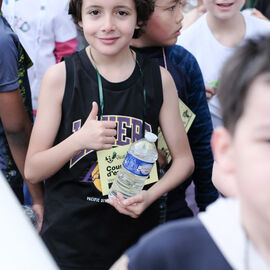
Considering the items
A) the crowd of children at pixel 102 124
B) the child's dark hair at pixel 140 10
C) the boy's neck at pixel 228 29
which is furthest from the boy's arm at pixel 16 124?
Result: the boy's neck at pixel 228 29

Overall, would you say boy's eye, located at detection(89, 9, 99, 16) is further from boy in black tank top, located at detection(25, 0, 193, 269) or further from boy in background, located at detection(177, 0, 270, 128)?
boy in background, located at detection(177, 0, 270, 128)

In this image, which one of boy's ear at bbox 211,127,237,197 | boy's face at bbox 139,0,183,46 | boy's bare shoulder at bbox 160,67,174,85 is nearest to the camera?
boy's ear at bbox 211,127,237,197

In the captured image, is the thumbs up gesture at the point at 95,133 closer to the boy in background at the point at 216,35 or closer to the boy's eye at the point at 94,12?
the boy's eye at the point at 94,12

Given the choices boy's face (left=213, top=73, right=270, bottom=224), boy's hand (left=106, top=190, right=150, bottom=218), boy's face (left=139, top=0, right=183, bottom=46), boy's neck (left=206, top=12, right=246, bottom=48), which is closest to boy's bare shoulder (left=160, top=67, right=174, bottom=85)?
boy's face (left=139, top=0, right=183, bottom=46)

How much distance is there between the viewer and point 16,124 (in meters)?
2.15

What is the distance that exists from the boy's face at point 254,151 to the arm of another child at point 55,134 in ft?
2.92

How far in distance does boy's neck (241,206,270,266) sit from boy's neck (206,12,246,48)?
1974 millimetres

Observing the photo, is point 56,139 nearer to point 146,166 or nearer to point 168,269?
point 146,166

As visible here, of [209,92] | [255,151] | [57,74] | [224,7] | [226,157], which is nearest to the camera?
[255,151]

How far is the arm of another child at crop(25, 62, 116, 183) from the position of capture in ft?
5.79

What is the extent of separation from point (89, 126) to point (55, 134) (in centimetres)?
19

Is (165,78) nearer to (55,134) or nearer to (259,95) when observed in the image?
(55,134)

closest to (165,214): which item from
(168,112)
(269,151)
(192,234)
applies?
(168,112)

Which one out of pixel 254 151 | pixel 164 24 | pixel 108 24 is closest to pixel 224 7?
pixel 164 24
